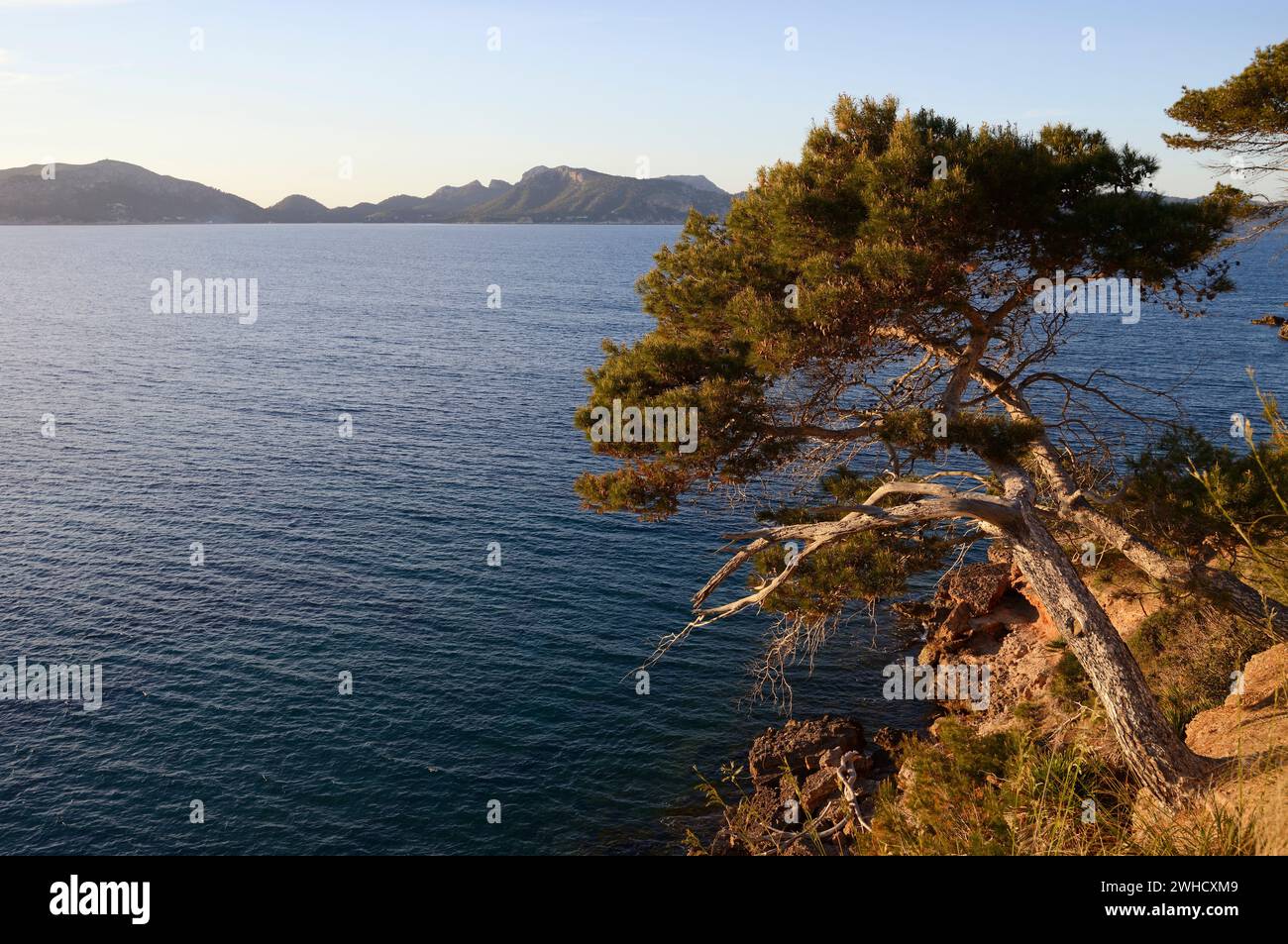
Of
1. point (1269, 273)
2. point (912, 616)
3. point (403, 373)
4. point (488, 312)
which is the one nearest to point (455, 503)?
point (912, 616)

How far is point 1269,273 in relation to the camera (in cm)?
14725

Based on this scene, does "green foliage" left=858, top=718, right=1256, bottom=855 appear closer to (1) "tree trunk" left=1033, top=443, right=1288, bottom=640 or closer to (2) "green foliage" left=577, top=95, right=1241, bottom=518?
(1) "tree trunk" left=1033, top=443, right=1288, bottom=640

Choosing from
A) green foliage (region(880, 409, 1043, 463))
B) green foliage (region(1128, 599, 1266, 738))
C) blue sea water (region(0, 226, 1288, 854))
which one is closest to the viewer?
green foliage (region(880, 409, 1043, 463))

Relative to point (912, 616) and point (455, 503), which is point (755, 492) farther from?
point (455, 503)

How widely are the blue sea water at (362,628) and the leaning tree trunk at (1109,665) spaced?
1761cm

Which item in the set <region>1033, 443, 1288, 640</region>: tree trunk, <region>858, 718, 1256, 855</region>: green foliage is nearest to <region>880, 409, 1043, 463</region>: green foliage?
<region>1033, 443, 1288, 640</region>: tree trunk

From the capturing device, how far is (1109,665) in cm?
1616

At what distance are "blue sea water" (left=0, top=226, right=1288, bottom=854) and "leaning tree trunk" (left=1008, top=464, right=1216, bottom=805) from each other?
17611 mm

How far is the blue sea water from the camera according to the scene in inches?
1238

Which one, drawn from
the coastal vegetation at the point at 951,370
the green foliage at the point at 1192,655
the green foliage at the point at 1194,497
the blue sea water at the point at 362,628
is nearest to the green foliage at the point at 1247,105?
the coastal vegetation at the point at 951,370

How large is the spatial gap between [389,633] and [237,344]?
3150 inches

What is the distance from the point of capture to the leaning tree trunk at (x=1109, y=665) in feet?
50.6

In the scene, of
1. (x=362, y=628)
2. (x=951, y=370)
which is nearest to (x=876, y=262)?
(x=951, y=370)

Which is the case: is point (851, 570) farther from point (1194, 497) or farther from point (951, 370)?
point (1194, 497)
